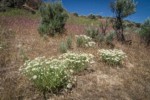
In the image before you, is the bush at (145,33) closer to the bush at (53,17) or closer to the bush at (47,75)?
the bush at (53,17)

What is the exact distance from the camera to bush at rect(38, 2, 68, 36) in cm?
1493

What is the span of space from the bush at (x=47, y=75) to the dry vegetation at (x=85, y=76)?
26 cm

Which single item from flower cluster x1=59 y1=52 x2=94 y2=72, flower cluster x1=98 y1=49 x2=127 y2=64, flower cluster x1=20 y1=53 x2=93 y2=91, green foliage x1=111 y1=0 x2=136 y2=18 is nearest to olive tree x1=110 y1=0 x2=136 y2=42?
green foliage x1=111 y1=0 x2=136 y2=18

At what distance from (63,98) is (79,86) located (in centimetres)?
96

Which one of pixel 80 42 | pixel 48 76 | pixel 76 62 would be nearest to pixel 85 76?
pixel 76 62

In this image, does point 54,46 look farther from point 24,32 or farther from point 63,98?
point 63,98

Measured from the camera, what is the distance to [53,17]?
50.5 feet

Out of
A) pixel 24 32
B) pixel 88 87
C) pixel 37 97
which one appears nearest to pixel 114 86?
pixel 88 87

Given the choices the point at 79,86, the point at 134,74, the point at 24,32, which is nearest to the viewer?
the point at 79,86

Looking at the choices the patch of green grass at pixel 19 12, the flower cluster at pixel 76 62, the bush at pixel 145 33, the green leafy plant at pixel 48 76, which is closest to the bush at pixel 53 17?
the bush at pixel 145 33

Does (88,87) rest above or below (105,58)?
below

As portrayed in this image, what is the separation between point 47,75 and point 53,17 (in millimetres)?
8576

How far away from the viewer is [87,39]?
499 inches

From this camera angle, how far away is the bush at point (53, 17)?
1493 centimetres
